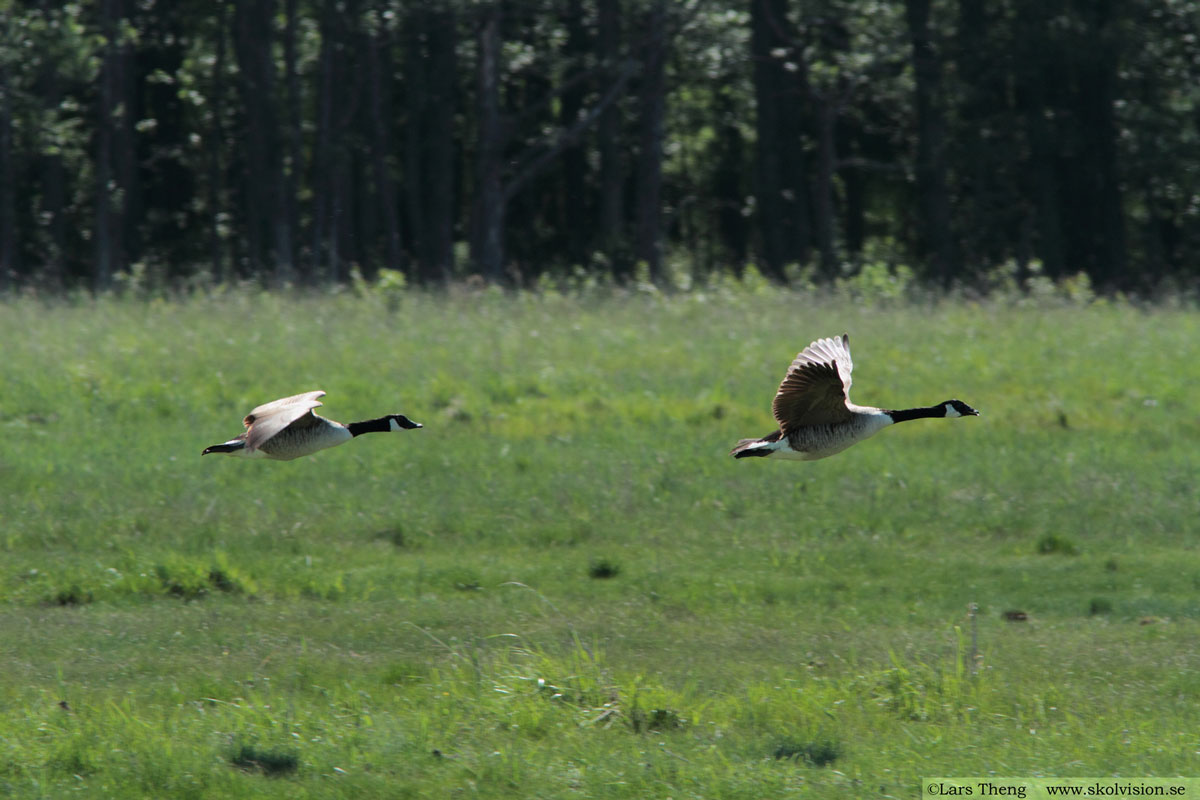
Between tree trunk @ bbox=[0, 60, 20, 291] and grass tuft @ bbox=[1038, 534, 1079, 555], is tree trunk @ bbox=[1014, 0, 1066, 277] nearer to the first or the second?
grass tuft @ bbox=[1038, 534, 1079, 555]

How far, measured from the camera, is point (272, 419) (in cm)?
465

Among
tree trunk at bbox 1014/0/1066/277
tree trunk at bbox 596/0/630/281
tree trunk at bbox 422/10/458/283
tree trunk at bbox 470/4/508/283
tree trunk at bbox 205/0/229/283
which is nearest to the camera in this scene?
tree trunk at bbox 470/4/508/283

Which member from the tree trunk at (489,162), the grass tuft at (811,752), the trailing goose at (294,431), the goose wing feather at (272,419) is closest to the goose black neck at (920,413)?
the trailing goose at (294,431)

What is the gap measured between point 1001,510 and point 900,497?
854mm

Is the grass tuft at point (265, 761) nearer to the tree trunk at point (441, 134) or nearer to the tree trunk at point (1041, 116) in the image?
the tree trunk at point (441, 134)

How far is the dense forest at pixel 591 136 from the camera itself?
29.3 meters

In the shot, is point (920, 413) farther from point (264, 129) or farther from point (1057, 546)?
point (264, 129)

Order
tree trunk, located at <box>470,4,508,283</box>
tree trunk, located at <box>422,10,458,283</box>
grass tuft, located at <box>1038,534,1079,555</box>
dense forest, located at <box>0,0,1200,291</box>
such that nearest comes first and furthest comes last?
grass tuft, located at <box>1038,534,1079,555</box>
tree trunk, located at <box>470,4,508,283</box>
dense forest, located at <box>0,0,1200,291</box>
tree trunk, located at <box>422,10,458,283</box>

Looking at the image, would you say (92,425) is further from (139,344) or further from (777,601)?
(777,601)

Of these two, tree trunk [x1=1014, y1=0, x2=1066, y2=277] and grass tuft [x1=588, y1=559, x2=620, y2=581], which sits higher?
tree trunk [x1=1014, y1=0, x2=1066, y2=277]

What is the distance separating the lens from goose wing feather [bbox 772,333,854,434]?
5.20 meters

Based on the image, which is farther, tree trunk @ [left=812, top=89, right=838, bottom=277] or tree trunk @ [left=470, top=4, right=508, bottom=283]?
tree trunk @ [left=812, top=89, right=838, bottom=277]

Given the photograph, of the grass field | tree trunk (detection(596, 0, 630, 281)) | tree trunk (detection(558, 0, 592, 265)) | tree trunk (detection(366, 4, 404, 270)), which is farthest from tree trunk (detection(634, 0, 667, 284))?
the grass field

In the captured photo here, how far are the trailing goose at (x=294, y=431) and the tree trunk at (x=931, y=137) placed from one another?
1070 inches
